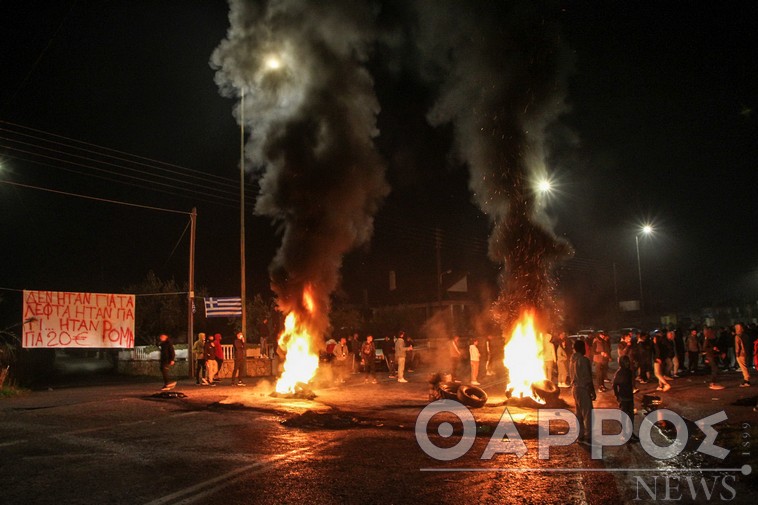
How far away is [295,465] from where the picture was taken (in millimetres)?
7516

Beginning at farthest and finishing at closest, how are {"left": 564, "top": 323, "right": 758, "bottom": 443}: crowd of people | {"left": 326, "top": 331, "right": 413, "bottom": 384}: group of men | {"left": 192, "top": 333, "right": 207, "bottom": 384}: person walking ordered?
{"left": 326, "top": 331, "right": 413, "bottom": 384}: group of men → {"left": 192, "top": 333, "right": 207, "bottom": 384}: person walking → {"left": 564, "top": 323, "right": 758, "bottom": 443}: crowd of people

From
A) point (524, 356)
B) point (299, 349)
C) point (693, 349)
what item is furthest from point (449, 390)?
point (693, 349)

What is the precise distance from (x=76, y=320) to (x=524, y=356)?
50.7ft

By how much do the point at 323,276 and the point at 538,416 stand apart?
742 cm

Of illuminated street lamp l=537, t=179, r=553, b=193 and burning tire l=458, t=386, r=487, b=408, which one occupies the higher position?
illuminated street lamp l=537, t=179, r=553, b=193

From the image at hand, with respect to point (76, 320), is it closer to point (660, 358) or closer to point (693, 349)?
point (660, 358)

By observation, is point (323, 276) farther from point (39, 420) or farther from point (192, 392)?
point (39, 420)

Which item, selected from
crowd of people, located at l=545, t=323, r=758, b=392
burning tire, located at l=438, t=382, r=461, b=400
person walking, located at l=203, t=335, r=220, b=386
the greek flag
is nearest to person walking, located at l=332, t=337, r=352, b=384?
the greek flag

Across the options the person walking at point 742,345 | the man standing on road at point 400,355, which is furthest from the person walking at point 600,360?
the man standing on road at point 400,355

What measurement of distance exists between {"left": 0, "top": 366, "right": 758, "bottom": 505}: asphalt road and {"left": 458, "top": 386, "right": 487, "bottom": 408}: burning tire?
117 cm

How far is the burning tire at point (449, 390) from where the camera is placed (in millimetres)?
13055

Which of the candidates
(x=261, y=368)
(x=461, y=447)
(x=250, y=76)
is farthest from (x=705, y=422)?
(x=261, y=368)

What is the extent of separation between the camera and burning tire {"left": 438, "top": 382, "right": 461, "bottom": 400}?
13.1m

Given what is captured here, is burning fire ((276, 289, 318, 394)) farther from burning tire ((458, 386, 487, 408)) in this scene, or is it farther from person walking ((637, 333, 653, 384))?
person walking ((637, 333, 653, 384))
